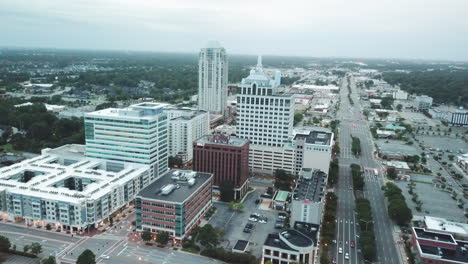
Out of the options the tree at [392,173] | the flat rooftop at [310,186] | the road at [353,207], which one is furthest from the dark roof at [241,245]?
the tree at [392,173]

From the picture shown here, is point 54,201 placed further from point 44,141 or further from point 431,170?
point 431,170

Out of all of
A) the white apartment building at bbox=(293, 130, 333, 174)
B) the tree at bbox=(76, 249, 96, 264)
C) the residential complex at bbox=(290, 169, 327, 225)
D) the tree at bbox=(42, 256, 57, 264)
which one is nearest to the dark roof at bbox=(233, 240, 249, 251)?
the residential complex at bbox=(290, 169, 327, 225)

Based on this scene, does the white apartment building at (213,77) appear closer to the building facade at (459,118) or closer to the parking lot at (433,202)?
the parking lot at (433,202)

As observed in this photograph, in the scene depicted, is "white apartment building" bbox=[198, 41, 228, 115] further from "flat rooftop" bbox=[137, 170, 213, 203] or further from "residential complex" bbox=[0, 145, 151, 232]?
"flat rooftop" bbox=[137, 170, 213, 203]

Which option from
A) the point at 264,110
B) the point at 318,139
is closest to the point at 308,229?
the point at 318,139

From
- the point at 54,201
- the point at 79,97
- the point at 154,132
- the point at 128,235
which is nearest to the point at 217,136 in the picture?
the point at 154,132

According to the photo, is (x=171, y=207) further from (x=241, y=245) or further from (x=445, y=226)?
(x=445, y=226)
